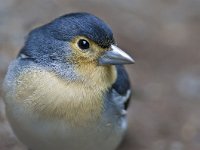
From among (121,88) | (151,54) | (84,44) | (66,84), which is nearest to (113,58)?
(84,44)

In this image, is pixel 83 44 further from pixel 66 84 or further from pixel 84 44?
pixel 66 84

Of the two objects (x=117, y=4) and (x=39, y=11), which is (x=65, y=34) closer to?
(x=39, y=11)

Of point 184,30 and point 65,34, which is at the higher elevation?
point 184,30

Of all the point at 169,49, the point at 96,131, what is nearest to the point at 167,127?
the point at 169,49

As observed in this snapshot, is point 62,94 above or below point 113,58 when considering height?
below

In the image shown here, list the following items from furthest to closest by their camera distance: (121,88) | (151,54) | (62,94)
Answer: (151,54)
(121,88)
(62,94)

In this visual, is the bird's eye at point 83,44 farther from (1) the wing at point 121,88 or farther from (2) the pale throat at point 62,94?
(1) the wing at point 121,88

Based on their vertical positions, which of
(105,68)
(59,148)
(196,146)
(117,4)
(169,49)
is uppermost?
(117,4)

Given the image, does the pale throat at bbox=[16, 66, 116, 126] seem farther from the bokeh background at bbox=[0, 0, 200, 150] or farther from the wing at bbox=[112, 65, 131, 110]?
Result: the bokeh background at bbox=[0, 0, 200, 150]
